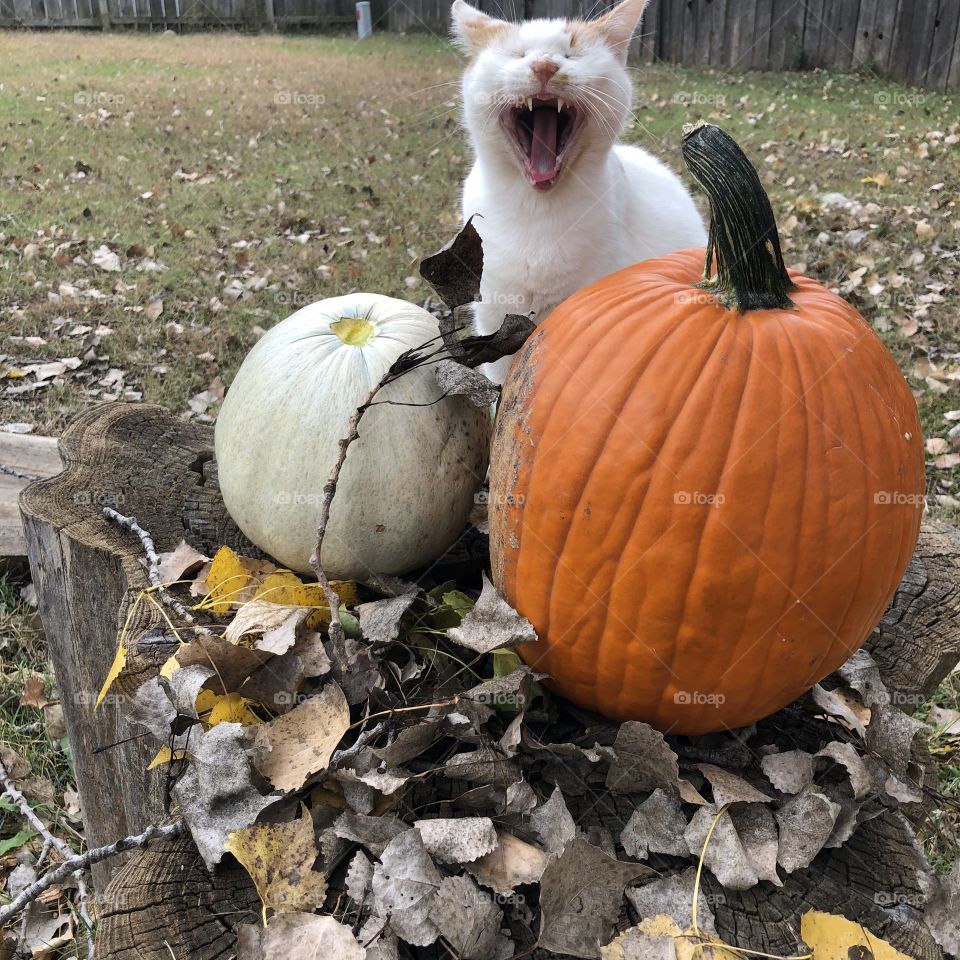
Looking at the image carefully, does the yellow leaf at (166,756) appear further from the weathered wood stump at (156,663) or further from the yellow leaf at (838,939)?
the yellow leaf at (838,939)

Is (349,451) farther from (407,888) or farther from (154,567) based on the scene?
(407,888)

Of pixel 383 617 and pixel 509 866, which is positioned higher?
pixel 383 617

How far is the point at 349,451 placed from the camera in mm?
1795

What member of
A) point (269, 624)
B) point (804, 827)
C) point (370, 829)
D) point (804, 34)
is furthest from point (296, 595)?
point (804, 34)

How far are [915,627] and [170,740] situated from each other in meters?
1.73

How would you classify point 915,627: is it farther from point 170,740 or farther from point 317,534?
point 170,740

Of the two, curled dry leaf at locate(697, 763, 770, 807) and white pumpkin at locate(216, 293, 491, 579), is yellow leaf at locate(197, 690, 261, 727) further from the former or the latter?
curled dry leaf at locate(697, 763, 770, 807)

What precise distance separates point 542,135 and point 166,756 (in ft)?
6.13

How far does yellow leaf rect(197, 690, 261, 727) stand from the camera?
161 cm

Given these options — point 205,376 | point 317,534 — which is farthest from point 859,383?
point 205,376

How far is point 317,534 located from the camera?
1.72m

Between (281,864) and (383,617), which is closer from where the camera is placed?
(281,864)

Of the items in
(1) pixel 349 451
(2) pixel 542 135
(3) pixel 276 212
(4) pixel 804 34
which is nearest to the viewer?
(1) pixel 349 451

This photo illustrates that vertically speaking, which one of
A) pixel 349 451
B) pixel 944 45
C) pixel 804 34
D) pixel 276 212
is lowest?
pixel 276 212
